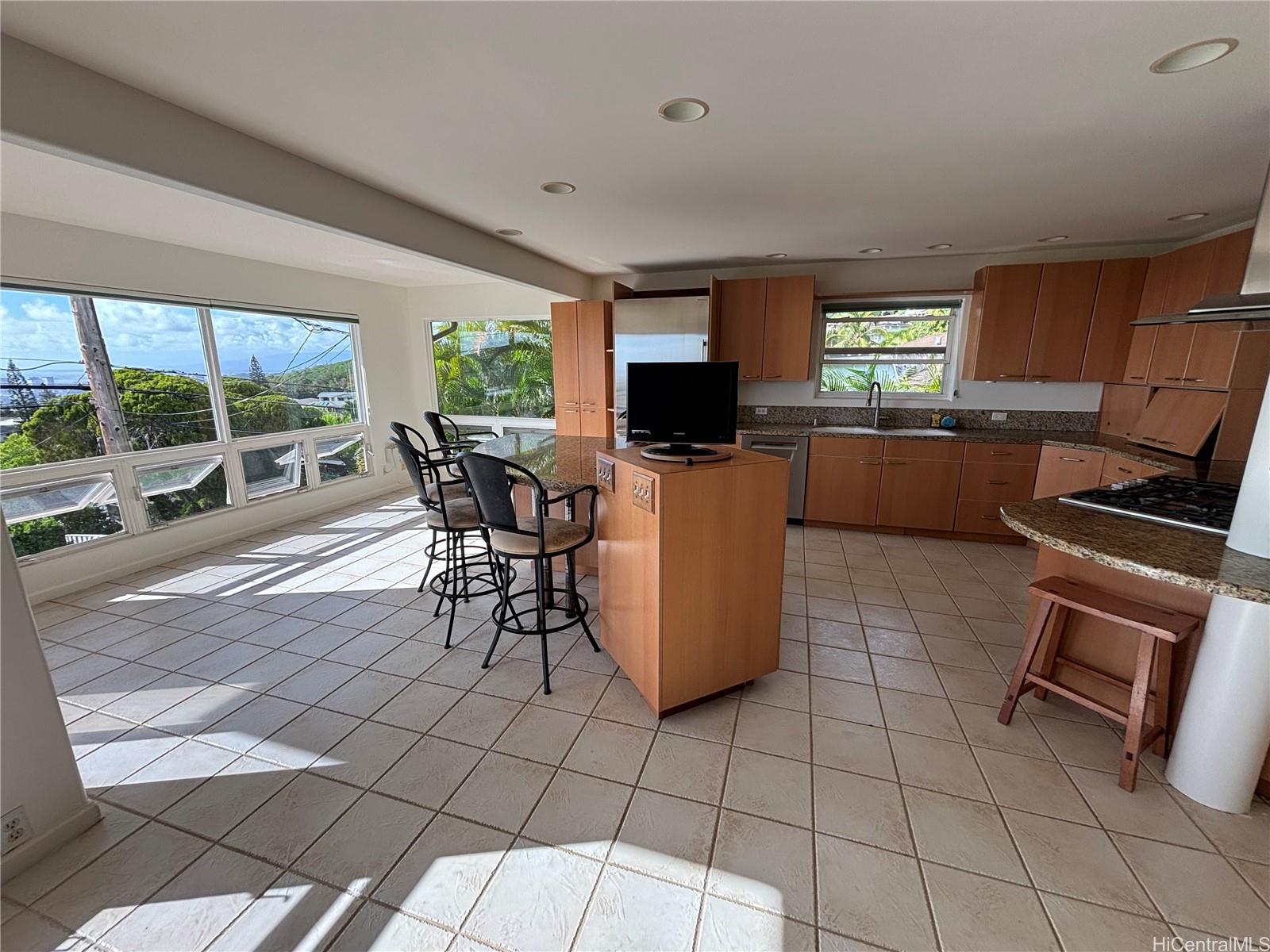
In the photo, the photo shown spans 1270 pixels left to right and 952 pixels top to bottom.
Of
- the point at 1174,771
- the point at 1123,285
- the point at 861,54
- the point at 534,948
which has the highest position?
the point at 861,54

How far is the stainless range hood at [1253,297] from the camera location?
157cm

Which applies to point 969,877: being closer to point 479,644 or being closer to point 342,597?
point 479,644

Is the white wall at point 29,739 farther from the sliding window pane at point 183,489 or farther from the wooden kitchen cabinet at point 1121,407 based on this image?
the wooden kitchen cabinet at point 1121,407

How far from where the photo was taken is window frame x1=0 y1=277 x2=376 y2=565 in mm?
3197

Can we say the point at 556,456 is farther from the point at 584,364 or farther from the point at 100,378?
the point at 100,378

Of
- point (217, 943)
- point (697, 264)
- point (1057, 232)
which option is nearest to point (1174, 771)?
point (217, 943)

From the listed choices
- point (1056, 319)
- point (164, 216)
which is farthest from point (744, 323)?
point (164, 216)

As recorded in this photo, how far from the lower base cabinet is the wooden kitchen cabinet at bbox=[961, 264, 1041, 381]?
34.5 inches

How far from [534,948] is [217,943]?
84 centimetres

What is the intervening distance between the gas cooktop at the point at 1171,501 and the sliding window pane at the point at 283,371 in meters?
5.94

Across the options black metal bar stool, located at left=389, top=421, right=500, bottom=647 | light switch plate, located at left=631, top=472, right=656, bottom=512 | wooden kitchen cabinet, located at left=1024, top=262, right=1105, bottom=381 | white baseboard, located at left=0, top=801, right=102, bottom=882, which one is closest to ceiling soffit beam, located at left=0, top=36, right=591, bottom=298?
black metal bar stool, located at left=389, top=421, right=500, bottom=647

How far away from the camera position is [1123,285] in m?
3.67

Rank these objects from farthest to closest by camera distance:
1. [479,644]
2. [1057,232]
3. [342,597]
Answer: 1. [1057,232]
2. [342,597]
3. [479,644]

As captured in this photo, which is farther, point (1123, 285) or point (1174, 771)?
point (1123, 285)
